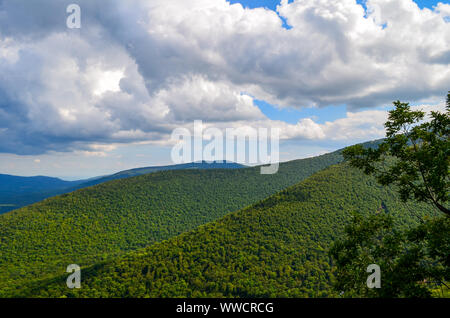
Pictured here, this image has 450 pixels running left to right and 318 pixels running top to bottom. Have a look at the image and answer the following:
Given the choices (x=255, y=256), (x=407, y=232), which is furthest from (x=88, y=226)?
(x=407, y=232)

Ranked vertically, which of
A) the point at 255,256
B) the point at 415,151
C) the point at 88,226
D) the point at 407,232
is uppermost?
the point at 415,151

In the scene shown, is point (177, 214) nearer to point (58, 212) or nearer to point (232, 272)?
point (58, 212)

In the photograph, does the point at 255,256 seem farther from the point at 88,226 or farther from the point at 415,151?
the point at 88,226

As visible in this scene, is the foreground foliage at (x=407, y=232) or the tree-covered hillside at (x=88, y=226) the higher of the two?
the foreground foliage at (x=407, y=232)

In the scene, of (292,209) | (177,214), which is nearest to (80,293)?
(292,209)

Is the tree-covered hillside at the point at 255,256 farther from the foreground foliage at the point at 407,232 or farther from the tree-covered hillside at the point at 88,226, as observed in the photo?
the foreground foliage at the point at 407,232

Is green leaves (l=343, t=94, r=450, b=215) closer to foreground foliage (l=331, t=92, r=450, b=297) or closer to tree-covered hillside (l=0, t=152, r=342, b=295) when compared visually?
foreground foliage (l=331, t=92, r=450, b=297)

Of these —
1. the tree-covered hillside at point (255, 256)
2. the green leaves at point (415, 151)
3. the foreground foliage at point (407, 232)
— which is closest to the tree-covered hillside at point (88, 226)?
the tree-covered hillside at point (255, 256)

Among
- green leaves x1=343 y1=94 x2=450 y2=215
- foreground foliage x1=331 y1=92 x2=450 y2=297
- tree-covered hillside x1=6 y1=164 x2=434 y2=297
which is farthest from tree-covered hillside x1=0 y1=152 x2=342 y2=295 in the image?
green leaves x1=343 y1=94 x2=450 y2=215
